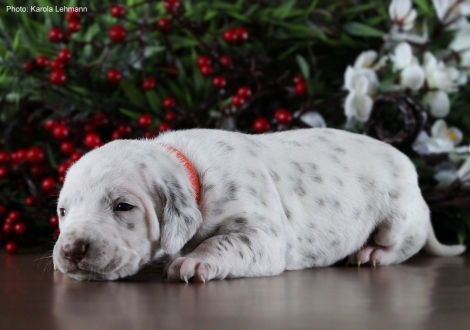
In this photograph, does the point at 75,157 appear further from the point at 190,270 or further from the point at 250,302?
the point at 250,302

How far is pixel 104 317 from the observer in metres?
1.53

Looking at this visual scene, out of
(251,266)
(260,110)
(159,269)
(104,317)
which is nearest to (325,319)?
(104,317)

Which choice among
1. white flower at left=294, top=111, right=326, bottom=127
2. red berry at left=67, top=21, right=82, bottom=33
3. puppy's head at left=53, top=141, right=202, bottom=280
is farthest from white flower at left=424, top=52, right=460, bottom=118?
puppy's head at left=53, top=141, right=202, bottom=280

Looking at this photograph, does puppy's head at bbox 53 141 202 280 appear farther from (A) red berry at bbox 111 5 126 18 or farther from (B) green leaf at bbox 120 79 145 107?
(B) green leaf at bbox 120 79 145 107

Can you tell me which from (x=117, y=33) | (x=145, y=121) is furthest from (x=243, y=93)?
(x=117, y=33)

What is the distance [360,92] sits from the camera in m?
3.37

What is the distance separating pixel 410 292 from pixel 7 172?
204 cm

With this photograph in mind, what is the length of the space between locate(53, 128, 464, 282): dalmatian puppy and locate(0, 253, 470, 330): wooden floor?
70mm

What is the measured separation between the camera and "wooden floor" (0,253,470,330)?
57.5 inches

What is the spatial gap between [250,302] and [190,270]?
30 centimetres

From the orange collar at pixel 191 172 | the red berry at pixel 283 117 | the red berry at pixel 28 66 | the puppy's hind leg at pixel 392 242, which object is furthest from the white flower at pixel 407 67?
the red berry at pixel 28 66

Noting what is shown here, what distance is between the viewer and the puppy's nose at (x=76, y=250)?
75.9 inches

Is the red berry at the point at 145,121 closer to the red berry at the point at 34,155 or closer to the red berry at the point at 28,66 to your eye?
the red berry at the point at 34,155

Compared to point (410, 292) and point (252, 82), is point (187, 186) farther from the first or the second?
point (252, 82)
